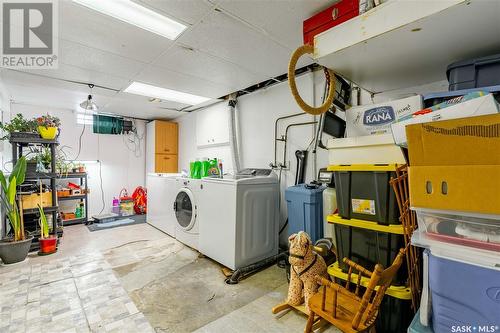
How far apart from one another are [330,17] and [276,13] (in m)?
0.39

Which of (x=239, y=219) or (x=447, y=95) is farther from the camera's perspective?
(x=239, y=219)

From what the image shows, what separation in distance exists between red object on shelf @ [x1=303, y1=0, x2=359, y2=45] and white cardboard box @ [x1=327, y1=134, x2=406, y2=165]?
0.73 m

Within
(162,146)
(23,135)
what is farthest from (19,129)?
(162,146)

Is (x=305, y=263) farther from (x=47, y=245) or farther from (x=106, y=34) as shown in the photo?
(x=47, y=245)

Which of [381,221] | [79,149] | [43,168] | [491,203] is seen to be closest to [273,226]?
[381,221]

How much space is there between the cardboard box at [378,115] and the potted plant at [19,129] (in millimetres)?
3924

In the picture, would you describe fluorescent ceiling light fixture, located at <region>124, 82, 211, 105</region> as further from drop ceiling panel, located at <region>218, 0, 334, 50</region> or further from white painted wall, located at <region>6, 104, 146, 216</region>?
white painted wall, located at <region>6, 104, 146, 216</region>

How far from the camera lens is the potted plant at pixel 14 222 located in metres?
2.52

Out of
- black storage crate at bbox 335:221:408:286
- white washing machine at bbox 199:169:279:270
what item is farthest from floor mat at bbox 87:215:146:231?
black storage crate at bbox 335:221:408:286

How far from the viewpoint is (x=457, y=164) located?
85 cm

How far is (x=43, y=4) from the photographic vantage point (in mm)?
1572

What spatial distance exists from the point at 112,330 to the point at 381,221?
1.90 m

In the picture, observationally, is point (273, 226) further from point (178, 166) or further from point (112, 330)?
point (178, 166)

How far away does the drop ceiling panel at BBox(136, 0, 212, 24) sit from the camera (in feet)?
4.92
